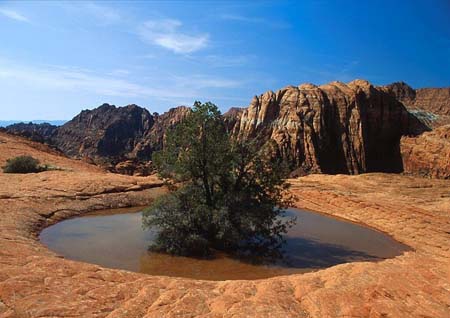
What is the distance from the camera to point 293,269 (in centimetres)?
1245

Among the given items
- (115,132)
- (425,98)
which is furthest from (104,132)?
(425,98)

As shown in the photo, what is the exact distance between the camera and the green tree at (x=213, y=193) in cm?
1398

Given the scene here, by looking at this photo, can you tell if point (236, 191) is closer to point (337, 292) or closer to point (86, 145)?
point (337, 292)

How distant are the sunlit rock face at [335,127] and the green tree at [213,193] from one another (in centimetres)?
3052

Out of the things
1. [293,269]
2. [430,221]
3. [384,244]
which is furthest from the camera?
[430,221]

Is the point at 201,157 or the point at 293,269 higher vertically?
the point at 201,157

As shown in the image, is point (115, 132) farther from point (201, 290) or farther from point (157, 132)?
point (201, 290)

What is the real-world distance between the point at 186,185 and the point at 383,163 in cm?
4064

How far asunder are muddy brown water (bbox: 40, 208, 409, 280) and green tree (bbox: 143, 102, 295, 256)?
85 centimetres

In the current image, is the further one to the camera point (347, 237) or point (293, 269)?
point (347, 237)

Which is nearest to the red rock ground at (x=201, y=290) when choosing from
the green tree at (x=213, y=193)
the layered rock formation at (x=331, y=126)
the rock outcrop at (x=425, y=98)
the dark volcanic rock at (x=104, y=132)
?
the green tree at (x=213, y=193)

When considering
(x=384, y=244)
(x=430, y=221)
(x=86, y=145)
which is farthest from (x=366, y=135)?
(x=86, y=145)

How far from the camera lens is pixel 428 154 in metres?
43.3

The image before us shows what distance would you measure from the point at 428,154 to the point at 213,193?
3700 cm
